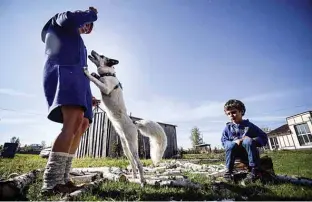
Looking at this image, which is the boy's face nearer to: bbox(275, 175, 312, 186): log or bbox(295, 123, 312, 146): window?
bbox(275, 175, 312, 186): log

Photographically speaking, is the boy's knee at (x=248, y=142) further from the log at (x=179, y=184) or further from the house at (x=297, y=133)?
the house at (x=297, y=133)

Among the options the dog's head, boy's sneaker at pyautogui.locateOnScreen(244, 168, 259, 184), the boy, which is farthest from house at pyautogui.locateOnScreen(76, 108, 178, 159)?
boy's sneaker at pyautogui.locateOnScreen(244, 168, 259, 184)

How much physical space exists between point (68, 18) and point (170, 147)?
46.6ft

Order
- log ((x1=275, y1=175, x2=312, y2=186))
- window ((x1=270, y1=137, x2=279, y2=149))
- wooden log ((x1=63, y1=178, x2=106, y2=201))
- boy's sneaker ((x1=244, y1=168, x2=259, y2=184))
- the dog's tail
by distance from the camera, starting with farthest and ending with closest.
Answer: window ((x1=270, y1=137, x2=279, y2=149)), the dog's tail, boy's sneaker ((x1=244, y1=168, x2=259, y2=184)), log ((x1=275, y1=175, x2=312, y2=186)), wooden log ((x1=63, y1=178, x2=106, y2=201))

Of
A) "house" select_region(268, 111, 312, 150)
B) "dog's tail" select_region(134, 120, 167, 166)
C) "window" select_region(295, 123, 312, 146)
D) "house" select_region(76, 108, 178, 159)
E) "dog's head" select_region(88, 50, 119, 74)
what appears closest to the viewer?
"dog's tail" select_region(134, 120, 167, 166)

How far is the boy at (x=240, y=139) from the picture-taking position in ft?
10.9

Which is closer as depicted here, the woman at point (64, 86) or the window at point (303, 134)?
the woman at point (64, 86)

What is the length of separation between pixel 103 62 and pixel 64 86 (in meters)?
1.82

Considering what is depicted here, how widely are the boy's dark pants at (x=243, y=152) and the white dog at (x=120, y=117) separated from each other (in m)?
1.31

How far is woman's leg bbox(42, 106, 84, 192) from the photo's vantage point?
2.21 meters

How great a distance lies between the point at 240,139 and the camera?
3.54 meters

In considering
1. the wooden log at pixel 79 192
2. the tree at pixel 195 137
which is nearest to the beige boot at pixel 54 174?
the wooden log at pixel 79 192

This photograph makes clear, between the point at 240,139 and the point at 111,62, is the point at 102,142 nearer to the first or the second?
the point at 111,62

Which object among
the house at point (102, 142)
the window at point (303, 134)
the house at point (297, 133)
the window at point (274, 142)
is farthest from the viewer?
the window at point (274, 142)
